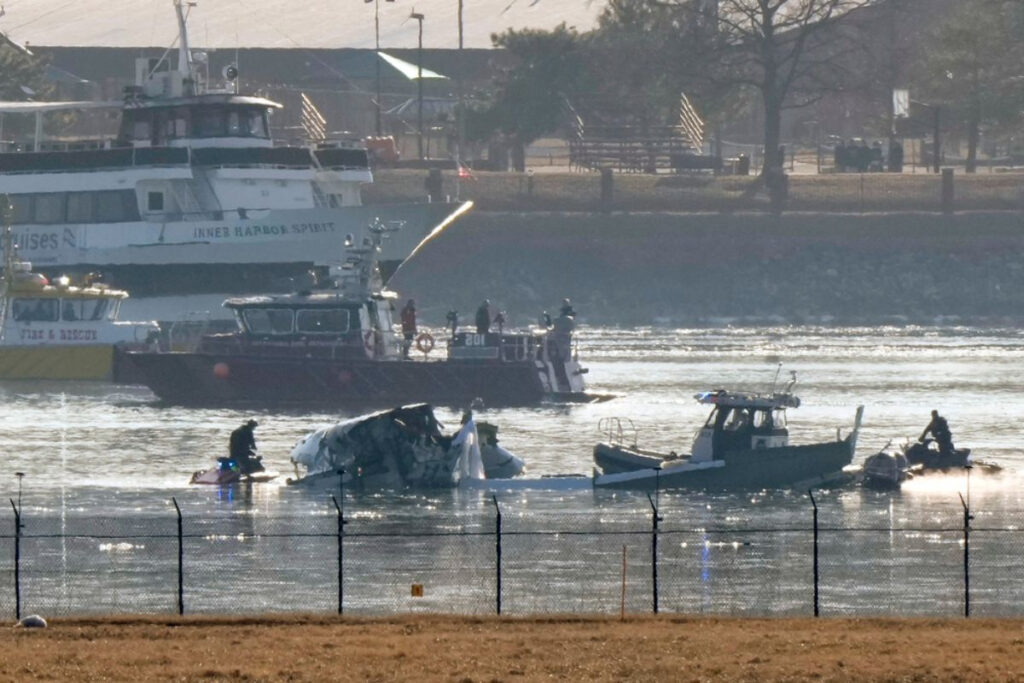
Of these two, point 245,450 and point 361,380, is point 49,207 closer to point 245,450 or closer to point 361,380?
point 361,380

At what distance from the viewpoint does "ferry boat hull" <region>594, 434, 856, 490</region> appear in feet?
141

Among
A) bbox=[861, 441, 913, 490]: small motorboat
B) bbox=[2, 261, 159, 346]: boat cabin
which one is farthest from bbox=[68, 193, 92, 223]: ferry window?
bbox=[861, 441, 913, 490]: small motorboat

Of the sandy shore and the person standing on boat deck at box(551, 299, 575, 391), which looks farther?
the person standing on boat deck at box(551, 299, 575, 391)

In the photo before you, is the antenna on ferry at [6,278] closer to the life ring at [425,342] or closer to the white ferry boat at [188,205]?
the white ferry boat at [188,205]

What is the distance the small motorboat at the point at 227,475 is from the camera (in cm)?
4431

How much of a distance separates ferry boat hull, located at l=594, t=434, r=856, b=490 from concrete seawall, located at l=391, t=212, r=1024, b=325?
4827 centimetres

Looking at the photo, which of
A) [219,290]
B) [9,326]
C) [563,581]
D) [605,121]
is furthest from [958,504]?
[605,121]

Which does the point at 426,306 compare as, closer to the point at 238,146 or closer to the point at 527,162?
the point at 238,146

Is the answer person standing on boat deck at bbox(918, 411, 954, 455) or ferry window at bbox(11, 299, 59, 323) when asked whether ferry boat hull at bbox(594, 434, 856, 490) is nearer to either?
person standing on boat deck at bbox(918, 411, 954, 455)

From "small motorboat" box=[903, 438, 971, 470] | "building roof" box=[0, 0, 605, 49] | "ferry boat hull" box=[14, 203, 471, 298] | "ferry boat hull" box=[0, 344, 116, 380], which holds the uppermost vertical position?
"building roof" box=[0, 0, 605, 49]

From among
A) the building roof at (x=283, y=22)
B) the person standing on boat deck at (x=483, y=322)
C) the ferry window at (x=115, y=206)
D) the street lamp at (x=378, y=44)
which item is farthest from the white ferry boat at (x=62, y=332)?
the building roof at (x=283, y=22)

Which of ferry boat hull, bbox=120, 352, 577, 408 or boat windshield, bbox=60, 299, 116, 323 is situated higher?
boat windshield, bbox=60, 299, 116, 323

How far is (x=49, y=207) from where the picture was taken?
81875 millimetres

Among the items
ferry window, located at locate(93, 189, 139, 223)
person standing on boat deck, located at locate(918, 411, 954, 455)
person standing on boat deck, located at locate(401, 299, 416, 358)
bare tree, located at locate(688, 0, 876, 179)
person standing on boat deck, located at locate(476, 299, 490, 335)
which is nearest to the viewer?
person standing on boat deck, located at locate(918, 411, 954, 455)
